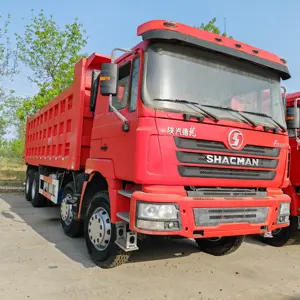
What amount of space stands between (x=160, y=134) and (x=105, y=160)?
112cm

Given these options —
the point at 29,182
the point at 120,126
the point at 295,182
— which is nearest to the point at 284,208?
the point at 295,182

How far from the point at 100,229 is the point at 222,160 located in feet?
5.85

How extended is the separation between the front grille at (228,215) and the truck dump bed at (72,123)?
8.48 feet

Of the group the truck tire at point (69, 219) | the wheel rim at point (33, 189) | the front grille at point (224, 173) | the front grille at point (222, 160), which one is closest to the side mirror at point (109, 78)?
the front grille at point (222, 160)

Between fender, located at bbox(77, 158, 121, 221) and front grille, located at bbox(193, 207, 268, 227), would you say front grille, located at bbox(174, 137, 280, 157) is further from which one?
fender, located at bbox(77, 158, 121, 221)

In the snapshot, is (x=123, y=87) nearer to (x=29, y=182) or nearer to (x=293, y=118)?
(x=293, y=118)

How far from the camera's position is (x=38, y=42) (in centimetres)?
1548

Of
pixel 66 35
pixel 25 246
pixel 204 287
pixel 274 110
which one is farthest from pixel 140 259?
pixel 66 35

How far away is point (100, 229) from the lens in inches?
163

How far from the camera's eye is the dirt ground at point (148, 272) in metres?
3.42

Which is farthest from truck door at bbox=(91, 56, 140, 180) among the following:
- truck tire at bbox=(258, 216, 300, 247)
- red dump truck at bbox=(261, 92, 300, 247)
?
truck tire at bbox=(258, 216, 300, 247)

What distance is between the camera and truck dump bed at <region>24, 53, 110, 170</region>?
17.5ft

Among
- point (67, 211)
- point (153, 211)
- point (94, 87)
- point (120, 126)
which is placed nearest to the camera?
point (153, 211)

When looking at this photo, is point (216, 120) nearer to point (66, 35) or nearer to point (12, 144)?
point (66, 35)
